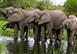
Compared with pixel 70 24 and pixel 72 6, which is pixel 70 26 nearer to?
pixel 70 24

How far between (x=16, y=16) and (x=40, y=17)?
149 centimetres

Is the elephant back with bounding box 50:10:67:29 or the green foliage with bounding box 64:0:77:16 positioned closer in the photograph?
the elephant back with bounding box 50:10:67:29

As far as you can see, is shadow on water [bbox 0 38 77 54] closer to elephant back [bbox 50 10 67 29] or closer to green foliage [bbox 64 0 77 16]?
elephant back [bbox 50 10 67 29]

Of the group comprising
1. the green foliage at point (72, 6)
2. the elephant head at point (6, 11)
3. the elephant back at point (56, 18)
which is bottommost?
the green foliage at point (72, 6)

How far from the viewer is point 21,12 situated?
10.5m

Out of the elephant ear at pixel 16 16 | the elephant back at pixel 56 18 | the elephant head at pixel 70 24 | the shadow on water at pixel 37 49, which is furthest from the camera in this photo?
the elephant ear at pixel 16 16

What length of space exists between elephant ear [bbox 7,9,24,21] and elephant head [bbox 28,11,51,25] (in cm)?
84

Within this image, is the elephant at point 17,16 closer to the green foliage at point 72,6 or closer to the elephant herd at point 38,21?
the elephant herd at point 38,21

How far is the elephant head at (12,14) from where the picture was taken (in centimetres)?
1025

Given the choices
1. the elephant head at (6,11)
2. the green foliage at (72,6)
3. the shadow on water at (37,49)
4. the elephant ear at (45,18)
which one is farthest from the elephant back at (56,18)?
the green foliage at (72,6)

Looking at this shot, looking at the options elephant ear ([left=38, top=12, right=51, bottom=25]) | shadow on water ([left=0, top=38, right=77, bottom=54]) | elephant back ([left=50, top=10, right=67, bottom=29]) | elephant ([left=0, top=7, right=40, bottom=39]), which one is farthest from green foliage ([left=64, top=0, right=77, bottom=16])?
shadow on water ([left=0, top=38, right=77, bottom=54])

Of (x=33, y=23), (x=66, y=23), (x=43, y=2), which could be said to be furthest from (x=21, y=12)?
(x=43, y=2)

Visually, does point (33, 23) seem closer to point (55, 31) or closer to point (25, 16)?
point (25, 16)

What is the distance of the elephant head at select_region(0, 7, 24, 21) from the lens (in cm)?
1025
